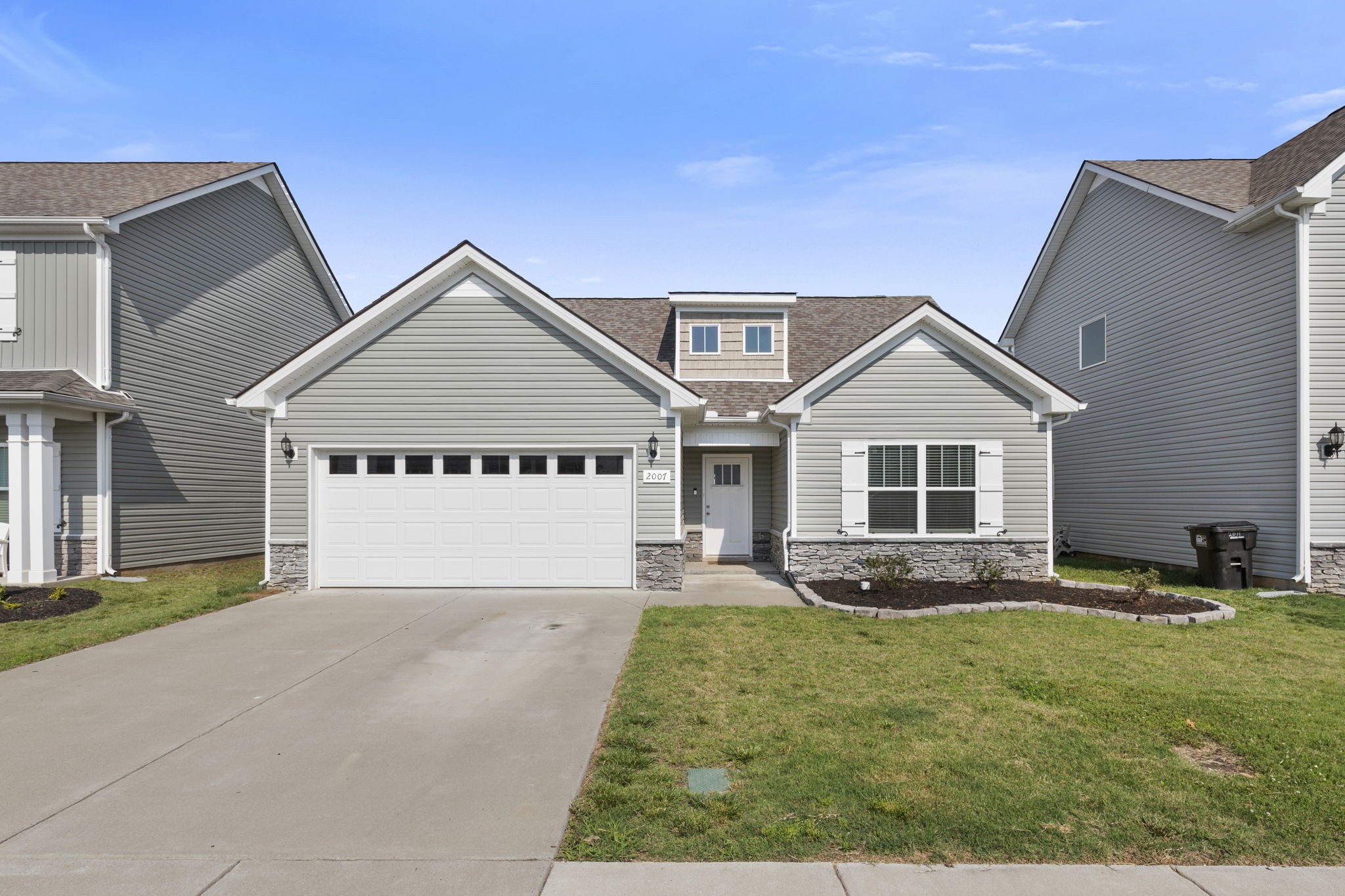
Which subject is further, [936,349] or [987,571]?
[936,349]

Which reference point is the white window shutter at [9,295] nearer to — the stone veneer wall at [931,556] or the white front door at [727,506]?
the white front door at [727,506]

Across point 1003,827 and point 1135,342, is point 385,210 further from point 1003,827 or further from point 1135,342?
point 1135,342

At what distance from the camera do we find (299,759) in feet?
16.2

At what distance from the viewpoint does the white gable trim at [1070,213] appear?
13.7 metres

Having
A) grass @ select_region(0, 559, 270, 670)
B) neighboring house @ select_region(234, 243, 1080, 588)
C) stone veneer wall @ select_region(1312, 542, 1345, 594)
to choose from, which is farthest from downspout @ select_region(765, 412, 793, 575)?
grass @ select_region(0, 559, 270, 670)

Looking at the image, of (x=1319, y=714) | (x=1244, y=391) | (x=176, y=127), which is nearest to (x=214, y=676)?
(x=1319, y=714)

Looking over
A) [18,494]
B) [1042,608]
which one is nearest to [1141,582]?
[1042,608]

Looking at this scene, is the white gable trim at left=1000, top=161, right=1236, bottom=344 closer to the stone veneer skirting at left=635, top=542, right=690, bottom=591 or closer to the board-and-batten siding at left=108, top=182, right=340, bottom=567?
the stone veneer skirting at left=635, top=542, right=690, bottom=591

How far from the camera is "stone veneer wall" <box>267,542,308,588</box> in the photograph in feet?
40.5

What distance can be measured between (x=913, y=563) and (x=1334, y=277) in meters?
7.88

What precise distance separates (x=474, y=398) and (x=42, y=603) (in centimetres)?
670

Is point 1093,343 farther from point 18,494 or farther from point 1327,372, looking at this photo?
point 18,494

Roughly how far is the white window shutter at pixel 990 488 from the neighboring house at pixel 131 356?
1529cm

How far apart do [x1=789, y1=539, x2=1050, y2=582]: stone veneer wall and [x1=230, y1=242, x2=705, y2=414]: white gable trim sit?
10.7 feet
